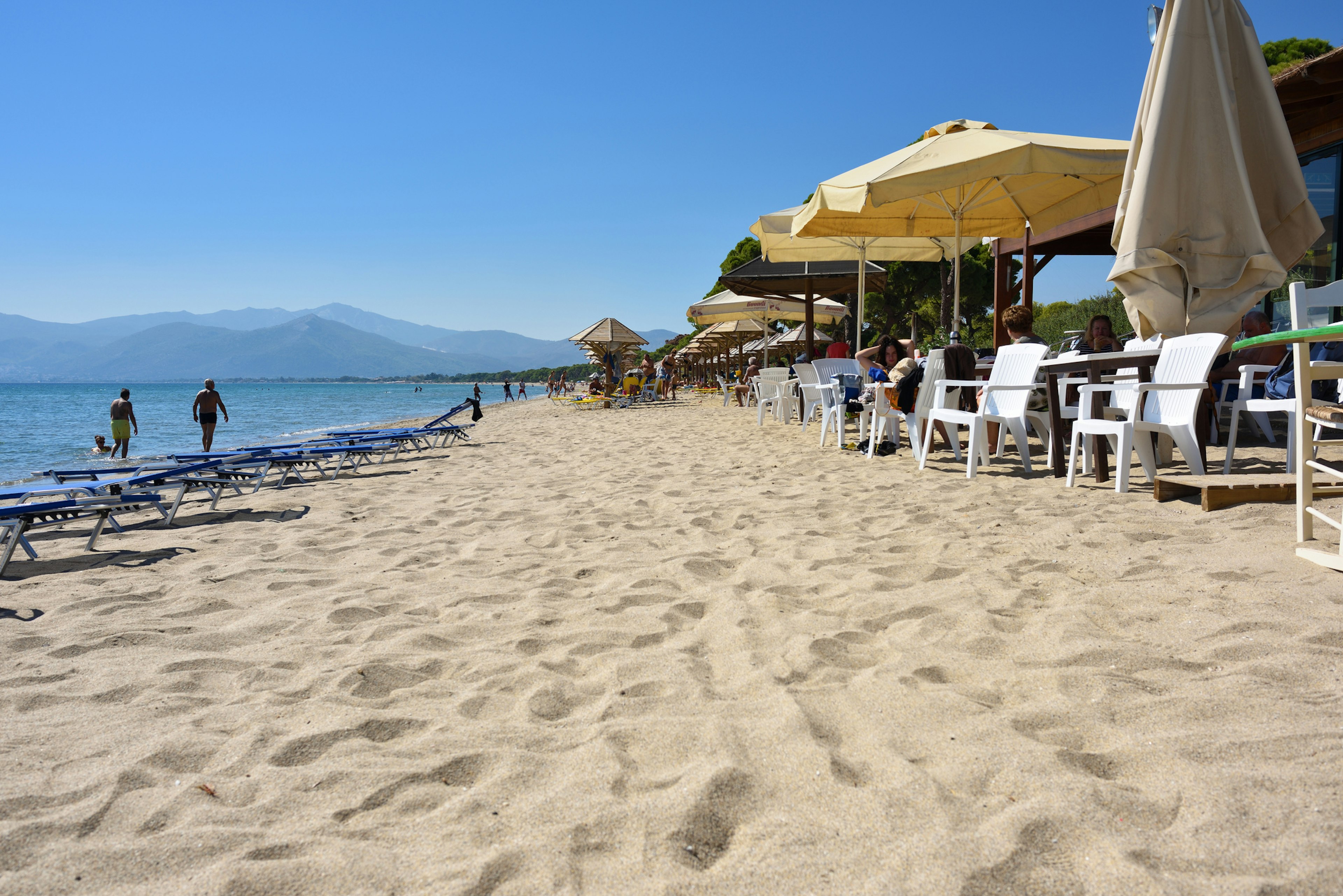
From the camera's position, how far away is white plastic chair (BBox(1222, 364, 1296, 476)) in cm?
382

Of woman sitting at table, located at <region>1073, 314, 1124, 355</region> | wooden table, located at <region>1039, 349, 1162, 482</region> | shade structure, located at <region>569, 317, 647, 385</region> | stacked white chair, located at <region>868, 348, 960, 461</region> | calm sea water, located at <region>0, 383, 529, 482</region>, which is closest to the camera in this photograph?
wooden table, located at <region>1039, 349, 1162, 482</region>

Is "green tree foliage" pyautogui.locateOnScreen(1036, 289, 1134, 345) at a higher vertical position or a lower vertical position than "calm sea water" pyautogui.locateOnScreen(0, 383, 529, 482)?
higher

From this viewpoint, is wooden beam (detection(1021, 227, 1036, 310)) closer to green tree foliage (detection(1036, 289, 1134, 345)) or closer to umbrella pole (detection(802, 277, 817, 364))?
umbrella pole (detection(802, 277, 817, 364))

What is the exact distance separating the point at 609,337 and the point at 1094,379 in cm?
1743

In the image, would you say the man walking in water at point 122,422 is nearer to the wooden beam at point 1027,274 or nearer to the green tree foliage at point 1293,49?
the wooden beam at point 1027,274

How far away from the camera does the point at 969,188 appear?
7.07m

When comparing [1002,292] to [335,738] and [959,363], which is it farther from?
[335,738]

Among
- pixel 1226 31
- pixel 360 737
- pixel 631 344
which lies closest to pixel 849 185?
pixel 1226 31

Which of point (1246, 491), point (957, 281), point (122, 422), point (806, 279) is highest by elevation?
point (806, 279)

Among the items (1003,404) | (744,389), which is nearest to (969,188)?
(1003,404)

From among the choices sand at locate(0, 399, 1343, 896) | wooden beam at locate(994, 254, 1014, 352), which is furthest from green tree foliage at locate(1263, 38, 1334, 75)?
sand at locate(0, 399, 1343, 896)

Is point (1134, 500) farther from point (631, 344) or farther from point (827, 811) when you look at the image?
point (631, 344)

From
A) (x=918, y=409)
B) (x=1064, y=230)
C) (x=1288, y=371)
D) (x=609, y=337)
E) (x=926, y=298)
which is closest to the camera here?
(x=1288, y=371)

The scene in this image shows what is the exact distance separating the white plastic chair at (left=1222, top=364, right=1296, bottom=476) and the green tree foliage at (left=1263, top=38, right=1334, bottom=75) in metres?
13.8
